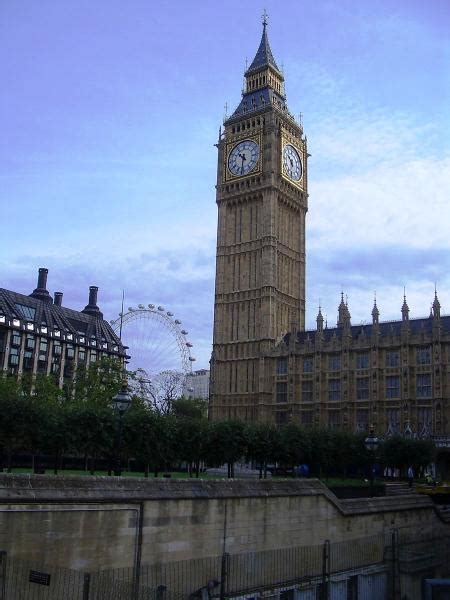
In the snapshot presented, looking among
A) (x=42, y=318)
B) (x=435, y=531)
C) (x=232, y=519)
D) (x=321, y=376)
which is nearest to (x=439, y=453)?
(x=321, y=376)

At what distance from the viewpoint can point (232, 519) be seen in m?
26.2

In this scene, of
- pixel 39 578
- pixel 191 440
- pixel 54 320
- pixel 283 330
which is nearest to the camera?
pixel 39 578

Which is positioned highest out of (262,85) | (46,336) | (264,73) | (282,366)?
(264,73)

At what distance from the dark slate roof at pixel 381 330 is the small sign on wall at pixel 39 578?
6927cm

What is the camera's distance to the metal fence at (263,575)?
18.5m

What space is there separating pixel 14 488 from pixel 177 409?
279 ft

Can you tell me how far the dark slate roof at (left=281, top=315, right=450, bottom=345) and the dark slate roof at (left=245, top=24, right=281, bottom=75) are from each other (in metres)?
47.9

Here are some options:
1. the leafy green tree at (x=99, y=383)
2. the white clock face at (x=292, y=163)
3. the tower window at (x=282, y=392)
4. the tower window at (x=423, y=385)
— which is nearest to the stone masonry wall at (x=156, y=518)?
the leafy green tree at (x=99, y=383)

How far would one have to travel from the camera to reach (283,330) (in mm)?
97562

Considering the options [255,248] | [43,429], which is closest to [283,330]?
[255,248]

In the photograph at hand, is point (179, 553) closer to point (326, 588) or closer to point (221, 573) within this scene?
point (221, 573)

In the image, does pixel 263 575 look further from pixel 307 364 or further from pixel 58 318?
pixel 58 318

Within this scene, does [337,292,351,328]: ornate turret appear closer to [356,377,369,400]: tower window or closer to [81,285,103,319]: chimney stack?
[356,377,369,400]: tower window

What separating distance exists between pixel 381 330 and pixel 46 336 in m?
55.3
